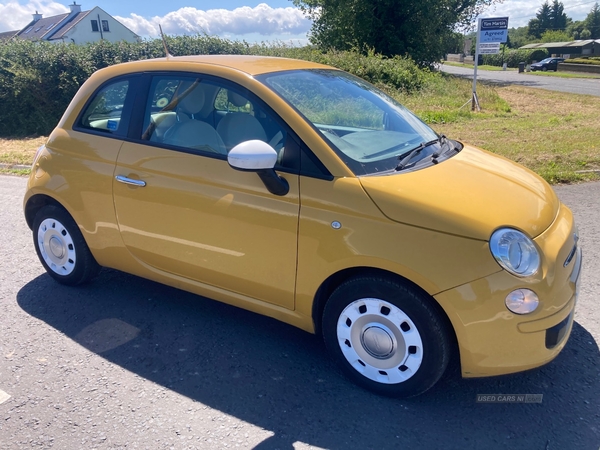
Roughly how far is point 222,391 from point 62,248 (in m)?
2.00

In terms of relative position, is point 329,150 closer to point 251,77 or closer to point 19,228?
point 251,77

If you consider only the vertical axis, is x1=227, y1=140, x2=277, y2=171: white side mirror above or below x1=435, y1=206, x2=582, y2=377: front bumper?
above

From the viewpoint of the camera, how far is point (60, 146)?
394 cm

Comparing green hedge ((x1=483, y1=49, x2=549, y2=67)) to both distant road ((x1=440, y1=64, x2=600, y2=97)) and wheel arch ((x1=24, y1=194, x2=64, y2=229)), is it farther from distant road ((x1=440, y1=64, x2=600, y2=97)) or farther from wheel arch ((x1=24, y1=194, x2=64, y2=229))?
wheel arch ((x1=24, y1=194, x2=64, y2=229))

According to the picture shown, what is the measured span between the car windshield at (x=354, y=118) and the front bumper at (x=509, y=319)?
0.86 m

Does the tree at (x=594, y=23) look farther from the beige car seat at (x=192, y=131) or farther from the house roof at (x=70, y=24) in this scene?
the beige car seat at (x=192, y=131)

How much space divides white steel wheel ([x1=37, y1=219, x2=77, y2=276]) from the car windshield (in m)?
2.08

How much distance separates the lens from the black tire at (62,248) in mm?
4027

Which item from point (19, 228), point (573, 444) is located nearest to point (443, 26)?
point (19, 228)

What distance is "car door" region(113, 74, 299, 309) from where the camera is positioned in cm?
300

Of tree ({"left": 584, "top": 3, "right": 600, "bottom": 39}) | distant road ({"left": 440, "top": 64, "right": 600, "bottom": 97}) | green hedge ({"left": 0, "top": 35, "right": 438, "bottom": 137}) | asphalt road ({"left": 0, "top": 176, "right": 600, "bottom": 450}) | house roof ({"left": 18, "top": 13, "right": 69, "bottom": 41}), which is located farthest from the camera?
tree ({"left": 584, "top": 3, "right": 600, "bottom": 39})

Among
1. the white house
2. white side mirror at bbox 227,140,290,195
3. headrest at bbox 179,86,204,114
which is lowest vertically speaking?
white side mirror at bbox 227,140,290,195

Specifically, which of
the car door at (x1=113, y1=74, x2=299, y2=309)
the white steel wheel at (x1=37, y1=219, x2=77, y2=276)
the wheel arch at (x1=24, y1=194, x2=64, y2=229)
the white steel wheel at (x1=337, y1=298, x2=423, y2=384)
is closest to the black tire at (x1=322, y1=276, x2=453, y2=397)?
the white steel wheel at (x1=337, y1=298, x2=423, y2=384)

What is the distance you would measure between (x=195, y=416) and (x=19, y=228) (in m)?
4.18
